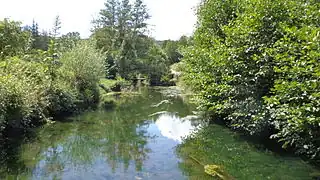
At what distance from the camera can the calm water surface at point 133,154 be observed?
33.9 feet

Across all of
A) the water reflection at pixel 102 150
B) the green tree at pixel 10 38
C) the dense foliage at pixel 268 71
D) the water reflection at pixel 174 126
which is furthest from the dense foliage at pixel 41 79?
the dense foliage at pixel 268 71

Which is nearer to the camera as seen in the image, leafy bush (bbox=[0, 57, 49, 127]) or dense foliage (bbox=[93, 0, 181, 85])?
leafy bush (bbox=[0, 57, 49, 127])

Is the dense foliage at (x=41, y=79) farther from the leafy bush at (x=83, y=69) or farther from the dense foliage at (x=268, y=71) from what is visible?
the dense foliage at (x=268, y=71)

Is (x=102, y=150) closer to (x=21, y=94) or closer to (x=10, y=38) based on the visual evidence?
(x=21, y=94)

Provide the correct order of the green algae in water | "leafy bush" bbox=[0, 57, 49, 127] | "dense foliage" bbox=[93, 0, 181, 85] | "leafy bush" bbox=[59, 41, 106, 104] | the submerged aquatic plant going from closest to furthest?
the submerged aquatic plant < the green algae in water < "leafy bush" bbox=[0, 57, 49, 127] < "leafy bush" bbox=[59, 41, 106, 104] < "dense foliage" bbox=[93, 0, 181, 85]

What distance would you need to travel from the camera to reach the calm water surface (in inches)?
407

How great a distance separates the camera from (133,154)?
42.5 ft

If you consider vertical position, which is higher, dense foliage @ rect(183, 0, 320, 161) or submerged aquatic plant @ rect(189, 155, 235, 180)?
dense foliage @ rect(183, 0, 320, 161)

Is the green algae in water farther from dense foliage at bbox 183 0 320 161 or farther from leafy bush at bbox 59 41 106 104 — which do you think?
leafy bush at bbox 59 41 106 104

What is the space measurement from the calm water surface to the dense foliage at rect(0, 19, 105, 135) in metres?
1.41

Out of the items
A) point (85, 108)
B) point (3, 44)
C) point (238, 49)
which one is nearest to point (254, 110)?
point (238, 49)

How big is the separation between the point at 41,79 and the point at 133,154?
968cm

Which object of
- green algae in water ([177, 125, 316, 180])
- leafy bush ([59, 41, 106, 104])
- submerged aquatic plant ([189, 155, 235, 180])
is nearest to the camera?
submerged aquatic plant ([189, 155, 235, 180])

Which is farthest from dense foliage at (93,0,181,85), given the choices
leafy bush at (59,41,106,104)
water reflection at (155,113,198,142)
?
water reflection at (155,113,198,142)
